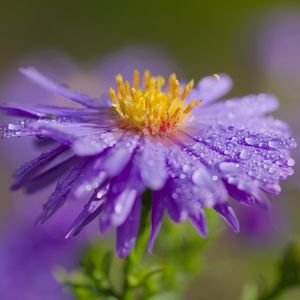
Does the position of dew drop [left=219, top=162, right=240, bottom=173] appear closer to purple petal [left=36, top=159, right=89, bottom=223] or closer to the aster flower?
the aster flower

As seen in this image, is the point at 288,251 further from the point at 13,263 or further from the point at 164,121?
the point at 13,263

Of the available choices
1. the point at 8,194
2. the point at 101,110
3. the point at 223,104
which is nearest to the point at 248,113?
the point at 223,104

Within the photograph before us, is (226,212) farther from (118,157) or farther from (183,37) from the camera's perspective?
(183,37)

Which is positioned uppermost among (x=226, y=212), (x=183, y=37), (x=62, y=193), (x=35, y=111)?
(x=35, y=111)

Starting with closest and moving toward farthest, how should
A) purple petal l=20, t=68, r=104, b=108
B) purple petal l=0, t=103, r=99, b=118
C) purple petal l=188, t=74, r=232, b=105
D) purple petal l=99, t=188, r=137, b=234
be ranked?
purple petal l=99, t=188, r=137, b=234 → purple petal l=0, t=103, r=99, b=118 → purple petal l=20, t=68, r=104, b=108 → purple petal l=188, t=74, r=232, b=105

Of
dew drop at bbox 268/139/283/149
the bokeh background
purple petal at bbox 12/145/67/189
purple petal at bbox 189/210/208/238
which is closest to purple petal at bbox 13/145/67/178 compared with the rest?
purple petal at bbox 12/145/67/189

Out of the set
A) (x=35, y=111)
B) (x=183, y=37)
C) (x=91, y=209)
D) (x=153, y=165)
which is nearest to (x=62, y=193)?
(x=91, y=209)
